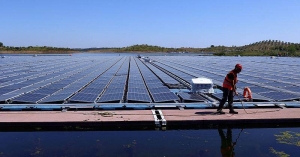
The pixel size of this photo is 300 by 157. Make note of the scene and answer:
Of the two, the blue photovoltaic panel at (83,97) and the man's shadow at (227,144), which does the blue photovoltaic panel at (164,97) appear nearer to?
the blue photovoltaic panel at (83,97)

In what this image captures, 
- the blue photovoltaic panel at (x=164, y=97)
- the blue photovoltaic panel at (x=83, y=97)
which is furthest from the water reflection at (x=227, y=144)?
the blue photovoltaic panel at (x=83, y=97)

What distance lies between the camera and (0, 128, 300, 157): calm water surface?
8.76 metres

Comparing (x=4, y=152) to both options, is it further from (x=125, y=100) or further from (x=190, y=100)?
(x=190, y=100)

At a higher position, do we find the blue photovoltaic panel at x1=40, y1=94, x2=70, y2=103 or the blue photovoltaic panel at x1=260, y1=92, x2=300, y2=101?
the blue photovoltaic panel at x1=260, y1=92, x2=300, y2=101

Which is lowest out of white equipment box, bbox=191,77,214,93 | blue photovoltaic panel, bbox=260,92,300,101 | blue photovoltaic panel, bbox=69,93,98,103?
blue photovoltaic panel, bbox=69,93,98,103

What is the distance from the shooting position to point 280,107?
13094 mm

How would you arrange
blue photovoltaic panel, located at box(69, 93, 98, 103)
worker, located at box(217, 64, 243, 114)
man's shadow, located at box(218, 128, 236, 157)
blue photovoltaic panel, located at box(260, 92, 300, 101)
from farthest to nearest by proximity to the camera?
1. blue photovoltaic panel, located at box(260, 92, 300, 101)
2. blue photovoltaic panel, located at box(69, 93, 98, 103)
3. worker, located at box(217, 64, 243, 114)
4. man's shadow, located at box(218, 128, 236, 157)

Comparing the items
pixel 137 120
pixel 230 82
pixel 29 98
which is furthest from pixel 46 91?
pixel 230 82

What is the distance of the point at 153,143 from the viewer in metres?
9.52

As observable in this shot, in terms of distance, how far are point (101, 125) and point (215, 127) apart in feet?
13.1

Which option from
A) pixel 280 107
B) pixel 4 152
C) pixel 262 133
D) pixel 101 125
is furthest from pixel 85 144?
pixel 280 107

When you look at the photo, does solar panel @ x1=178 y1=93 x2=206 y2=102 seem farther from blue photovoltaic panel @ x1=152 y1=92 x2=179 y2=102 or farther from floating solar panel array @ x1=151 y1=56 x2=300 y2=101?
floating solar panel array @ x1=151 y1=56 x2=300 y2=101

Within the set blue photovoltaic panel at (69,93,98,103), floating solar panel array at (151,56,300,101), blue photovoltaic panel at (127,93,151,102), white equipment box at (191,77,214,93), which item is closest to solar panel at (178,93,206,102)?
white equipment box at (191,77,214,93)

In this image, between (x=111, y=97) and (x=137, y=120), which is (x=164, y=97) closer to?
(x=111, y=97)
